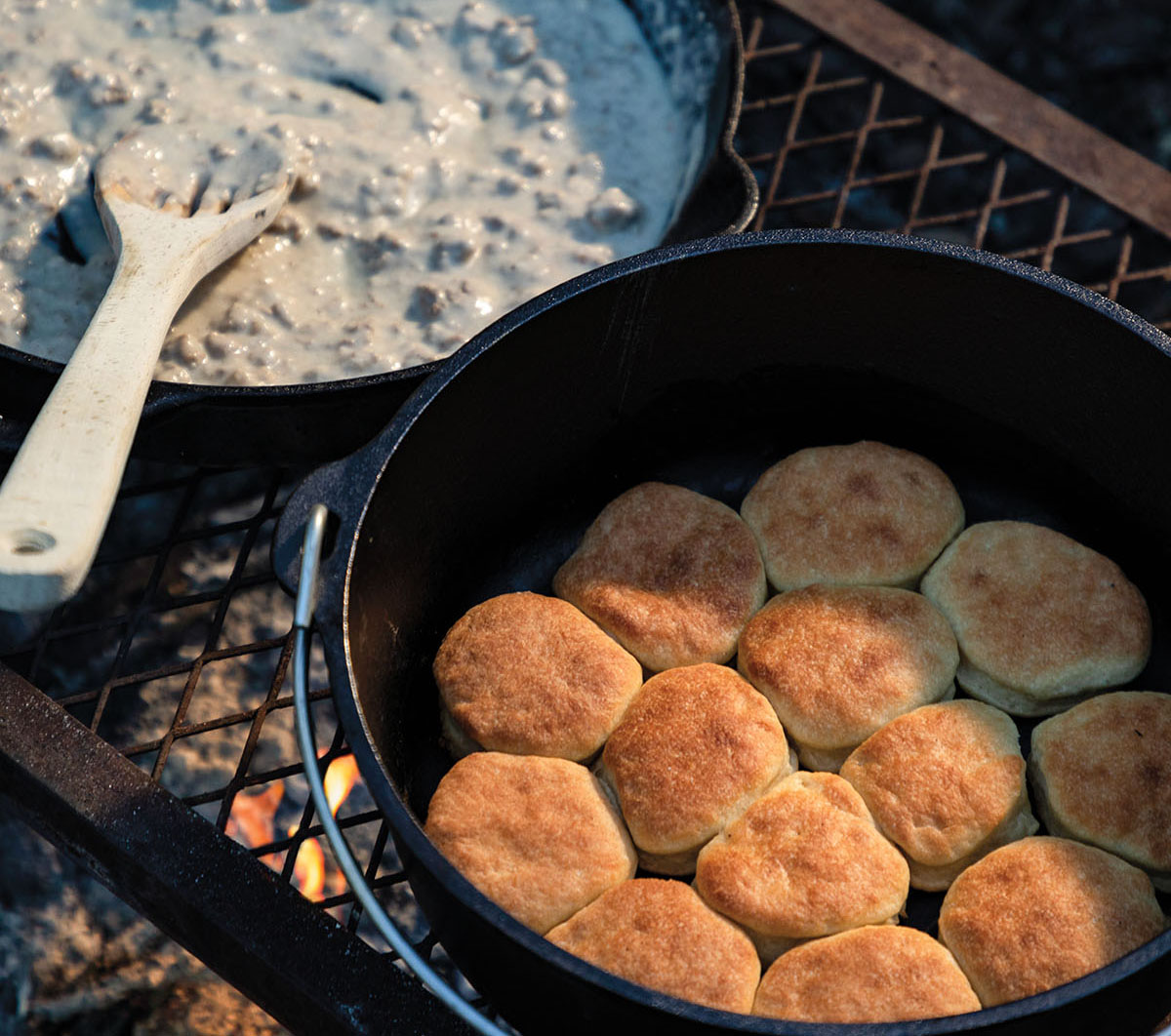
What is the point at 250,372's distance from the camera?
1830 millimetres

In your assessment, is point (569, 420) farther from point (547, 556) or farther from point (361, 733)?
point (361, 733)

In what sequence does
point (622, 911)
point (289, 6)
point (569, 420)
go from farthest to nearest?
1. point (289, 6)
2. point (569, 420)
3. point (622, 911)

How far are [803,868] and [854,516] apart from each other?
51 centimetres

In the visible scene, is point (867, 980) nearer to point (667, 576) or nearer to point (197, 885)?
point (667, 576)

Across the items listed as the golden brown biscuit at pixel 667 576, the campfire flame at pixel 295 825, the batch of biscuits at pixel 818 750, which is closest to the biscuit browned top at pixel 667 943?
the batch of biscuits at pixel 818 750

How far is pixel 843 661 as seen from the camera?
56.7 inches

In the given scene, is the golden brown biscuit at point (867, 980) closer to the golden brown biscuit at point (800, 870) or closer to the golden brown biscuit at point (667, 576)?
the golden brown biscuit at point (800, 870)

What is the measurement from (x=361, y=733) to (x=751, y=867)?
17.9 inches

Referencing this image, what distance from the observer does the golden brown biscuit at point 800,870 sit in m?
1.24


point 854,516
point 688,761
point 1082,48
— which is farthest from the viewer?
point 1082,48

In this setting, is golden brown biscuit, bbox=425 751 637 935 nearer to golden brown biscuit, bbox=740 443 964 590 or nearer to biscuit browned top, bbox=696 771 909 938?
biscuit browned top, bbox=696 771 909 938

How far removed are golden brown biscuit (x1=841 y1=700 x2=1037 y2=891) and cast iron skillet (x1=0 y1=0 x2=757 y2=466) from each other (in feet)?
2.36

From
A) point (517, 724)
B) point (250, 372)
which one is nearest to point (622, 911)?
point (517, 724)

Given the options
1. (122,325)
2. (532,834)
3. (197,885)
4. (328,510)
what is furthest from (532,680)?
(122,325)
